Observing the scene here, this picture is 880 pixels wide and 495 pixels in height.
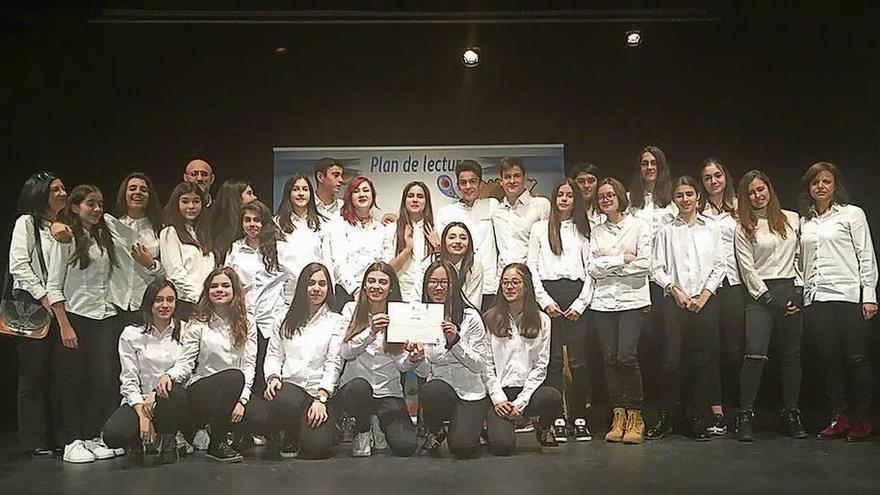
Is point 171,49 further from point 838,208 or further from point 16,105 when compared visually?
point 838,208

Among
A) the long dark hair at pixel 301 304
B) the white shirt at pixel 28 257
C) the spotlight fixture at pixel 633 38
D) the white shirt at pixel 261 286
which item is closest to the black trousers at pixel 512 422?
the long dark hair at pixel 301 304

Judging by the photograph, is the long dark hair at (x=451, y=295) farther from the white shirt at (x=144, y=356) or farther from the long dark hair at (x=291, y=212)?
the white shirt at (x=144, y=356)

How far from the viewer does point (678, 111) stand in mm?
5137

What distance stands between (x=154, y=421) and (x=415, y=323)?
54.3 inches

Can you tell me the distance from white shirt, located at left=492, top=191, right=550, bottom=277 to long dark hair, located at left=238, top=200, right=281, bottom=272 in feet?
4.04

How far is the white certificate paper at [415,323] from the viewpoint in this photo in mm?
4348

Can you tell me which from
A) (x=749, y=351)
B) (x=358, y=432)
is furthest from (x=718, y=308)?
(x=358, y=432)

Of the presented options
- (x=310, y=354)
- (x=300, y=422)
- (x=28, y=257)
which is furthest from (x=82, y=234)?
(x=300, y=422)

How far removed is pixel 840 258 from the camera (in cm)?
465

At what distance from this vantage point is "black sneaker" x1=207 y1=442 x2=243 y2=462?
13.8ft

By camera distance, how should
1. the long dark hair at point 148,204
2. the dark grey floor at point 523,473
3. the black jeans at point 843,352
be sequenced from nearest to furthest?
1. the dark grey floor at point 523,473
2. the black jeans at point 843,352
3. the long dark hair at point 148,204

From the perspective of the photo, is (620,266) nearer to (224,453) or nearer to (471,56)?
(471,56)

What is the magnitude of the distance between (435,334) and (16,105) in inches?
108

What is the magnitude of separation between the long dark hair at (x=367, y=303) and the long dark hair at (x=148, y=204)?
4.01ft
